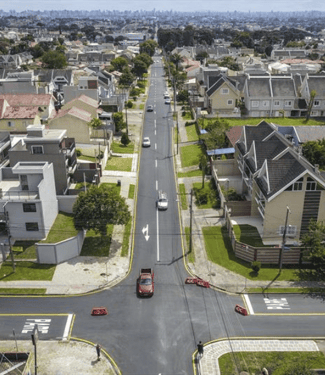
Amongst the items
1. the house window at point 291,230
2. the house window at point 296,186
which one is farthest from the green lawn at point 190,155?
the house window at point 296,186

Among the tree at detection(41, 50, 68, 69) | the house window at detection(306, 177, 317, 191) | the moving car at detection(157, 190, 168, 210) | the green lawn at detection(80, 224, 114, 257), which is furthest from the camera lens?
the tree at detection(41, 50, 68, 69)

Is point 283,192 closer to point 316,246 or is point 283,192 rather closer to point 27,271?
point 316,246

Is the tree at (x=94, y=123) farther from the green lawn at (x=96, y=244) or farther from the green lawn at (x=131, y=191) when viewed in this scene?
the green lawn at (x=96, y=244)

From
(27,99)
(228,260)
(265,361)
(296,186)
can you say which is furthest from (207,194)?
(27,99)

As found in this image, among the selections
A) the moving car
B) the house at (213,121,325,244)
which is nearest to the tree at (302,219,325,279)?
the house at (213,121,325,244)

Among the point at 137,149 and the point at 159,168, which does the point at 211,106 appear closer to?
the point at 137,149

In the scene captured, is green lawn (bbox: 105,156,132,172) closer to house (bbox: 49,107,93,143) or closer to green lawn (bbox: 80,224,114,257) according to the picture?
house (bbox: 49,107,93,143)

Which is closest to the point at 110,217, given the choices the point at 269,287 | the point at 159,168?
Answer: the point at 269,287
